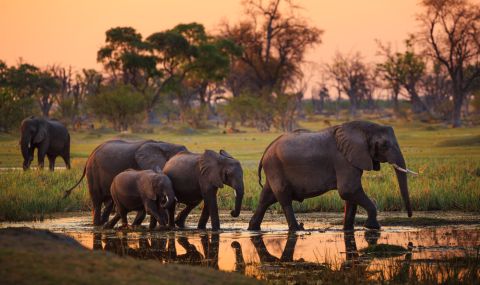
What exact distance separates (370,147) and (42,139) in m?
14.8

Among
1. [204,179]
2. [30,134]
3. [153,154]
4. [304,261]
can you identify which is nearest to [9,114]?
[30,134]

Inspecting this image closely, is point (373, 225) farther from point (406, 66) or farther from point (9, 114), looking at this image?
point (406, 66)

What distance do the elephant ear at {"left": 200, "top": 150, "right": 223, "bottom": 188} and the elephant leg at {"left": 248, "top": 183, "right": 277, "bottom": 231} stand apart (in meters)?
0.72

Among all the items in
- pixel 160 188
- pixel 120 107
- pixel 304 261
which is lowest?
pixel 304 261

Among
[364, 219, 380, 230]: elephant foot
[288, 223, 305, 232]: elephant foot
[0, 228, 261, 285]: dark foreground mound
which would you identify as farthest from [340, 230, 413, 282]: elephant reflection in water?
[0, 228, 261, 285]: dark foreground mound

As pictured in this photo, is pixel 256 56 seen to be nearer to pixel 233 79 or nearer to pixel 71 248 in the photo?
pixel 233 79

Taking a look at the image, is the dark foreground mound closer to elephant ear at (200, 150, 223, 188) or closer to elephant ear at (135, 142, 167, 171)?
elephant ear at (200, 150, 223, 188)

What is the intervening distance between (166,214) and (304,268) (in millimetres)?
4680

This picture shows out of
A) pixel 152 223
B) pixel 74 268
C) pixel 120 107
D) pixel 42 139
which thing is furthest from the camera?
pixel 120 107

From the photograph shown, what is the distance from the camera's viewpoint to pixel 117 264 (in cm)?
739

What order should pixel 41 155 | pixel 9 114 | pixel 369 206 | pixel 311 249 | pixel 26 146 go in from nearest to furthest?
1. pixel 311 249
2. pixel 369 206
3. pixel 26 146
4. pixel 41 155
5. pixel 9 114

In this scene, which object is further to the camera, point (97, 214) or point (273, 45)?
point (273, 45)

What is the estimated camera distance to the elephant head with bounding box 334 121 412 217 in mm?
13180

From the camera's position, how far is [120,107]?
59.6 metres
